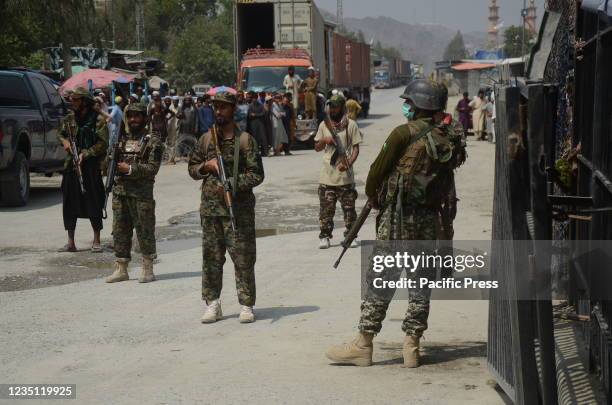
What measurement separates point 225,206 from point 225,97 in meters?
0.83

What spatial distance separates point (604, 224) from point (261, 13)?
30.8 m

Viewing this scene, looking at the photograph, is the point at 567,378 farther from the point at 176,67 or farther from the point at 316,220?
the point at 176,67

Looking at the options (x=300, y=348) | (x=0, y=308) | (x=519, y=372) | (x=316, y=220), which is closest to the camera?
(x=519, y=372)

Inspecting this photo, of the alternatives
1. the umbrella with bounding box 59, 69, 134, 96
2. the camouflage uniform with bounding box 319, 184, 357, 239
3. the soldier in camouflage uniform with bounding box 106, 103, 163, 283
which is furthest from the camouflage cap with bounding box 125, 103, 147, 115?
the umbrella with bounding box 59, 69, 134, 96

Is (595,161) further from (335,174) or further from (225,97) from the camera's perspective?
(335,174)

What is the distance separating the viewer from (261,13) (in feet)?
117

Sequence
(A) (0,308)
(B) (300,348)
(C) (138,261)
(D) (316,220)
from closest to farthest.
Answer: (B) (300,348) → (A) (0,308) → (C) (138,261) → (D) (316,220)

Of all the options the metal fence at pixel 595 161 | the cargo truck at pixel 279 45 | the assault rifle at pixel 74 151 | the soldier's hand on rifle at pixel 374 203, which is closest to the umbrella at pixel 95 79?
the cargo truck at pixel 279 45

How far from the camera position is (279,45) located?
3456cm

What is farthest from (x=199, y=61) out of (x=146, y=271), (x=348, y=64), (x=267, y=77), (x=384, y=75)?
(x=146, y=271)

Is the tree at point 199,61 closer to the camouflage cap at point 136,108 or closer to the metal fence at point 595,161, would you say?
the camouflage cap at point 136,108

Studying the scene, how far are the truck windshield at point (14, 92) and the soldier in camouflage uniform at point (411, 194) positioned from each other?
12091 mm

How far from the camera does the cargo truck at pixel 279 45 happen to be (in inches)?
1277

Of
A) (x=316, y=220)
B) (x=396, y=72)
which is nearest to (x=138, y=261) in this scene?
(x=316, y=220)
